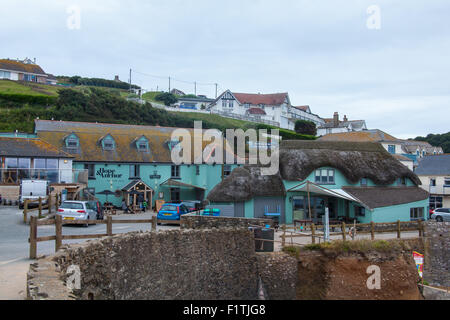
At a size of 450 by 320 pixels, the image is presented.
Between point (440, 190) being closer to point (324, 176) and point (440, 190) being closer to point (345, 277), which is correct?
point (324, 176)

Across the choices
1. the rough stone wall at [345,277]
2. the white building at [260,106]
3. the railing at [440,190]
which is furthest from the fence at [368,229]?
the white building at [260,106]

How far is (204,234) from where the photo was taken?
17234 millimetres

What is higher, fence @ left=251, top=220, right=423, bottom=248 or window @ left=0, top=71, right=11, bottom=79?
window @ left=0, top=71, right=11, bottom=79

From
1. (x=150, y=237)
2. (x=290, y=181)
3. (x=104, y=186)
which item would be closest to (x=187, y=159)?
(x=104, y=186)

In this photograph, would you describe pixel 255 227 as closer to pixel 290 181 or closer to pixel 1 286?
pixel 290 181

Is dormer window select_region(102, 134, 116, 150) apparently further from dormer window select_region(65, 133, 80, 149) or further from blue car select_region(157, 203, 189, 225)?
blue car select_region(157, 203, 189, 225)

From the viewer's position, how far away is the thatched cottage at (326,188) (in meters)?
27.0

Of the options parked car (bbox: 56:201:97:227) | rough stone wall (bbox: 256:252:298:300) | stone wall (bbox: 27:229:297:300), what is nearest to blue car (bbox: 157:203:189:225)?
parked car (bbox: 56:201:97:227)

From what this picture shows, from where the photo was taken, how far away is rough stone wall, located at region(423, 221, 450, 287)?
81.0ft

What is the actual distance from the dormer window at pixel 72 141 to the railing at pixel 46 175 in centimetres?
288

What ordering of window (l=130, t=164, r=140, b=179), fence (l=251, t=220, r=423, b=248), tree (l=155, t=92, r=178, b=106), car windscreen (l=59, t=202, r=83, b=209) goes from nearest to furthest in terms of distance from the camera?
car windscreen (l=59, t=202, r=83, b=209)
fence (l=251, t=220, r=423, b=248)
window (l=130, t=164, r=140, b=179)
tree (l=155, t=92, r=178, b=106)

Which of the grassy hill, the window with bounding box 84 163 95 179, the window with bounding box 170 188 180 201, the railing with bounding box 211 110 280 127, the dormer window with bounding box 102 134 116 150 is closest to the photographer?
the window with bounding box 84 163 95 179

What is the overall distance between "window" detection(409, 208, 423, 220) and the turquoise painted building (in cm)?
1437

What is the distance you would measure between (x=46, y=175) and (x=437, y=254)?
92.3ft
